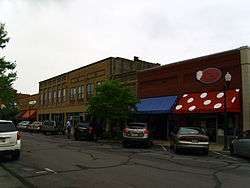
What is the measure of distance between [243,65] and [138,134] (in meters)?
8.58

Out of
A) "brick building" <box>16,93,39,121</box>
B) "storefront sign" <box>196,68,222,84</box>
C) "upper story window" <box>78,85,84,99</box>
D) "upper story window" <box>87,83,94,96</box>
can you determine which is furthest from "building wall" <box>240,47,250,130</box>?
"brick building" <box>16,93,39,121</box>

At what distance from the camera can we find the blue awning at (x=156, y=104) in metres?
34.8

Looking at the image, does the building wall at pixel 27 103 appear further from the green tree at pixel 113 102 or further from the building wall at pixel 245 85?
the building wall at pixel 245 85

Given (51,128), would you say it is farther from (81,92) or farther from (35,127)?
(35,127)

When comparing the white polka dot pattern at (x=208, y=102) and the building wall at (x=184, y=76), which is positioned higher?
the building wall at (x=184, y=76)

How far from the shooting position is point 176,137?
23.9 metres

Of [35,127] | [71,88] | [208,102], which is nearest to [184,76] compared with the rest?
[208,102]

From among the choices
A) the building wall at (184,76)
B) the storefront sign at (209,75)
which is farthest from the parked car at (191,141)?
the storefront sign at (209,75)

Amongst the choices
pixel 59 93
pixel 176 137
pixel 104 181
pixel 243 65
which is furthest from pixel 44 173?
pixel 59 93

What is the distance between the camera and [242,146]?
21438 millimetres

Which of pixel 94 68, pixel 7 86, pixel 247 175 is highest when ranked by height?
pixel 94 68

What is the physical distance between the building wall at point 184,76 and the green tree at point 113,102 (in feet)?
8.99

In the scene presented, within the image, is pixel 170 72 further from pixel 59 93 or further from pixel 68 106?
pixel 59 93

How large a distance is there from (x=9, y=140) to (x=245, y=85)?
17.6m
